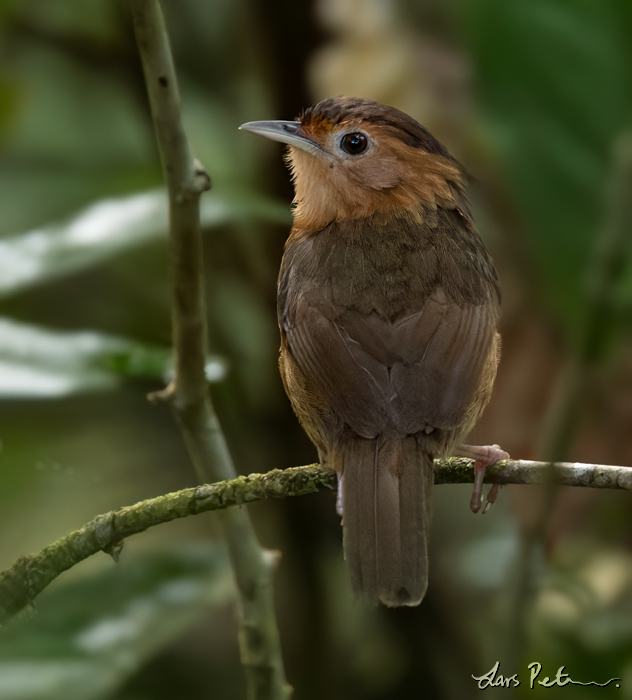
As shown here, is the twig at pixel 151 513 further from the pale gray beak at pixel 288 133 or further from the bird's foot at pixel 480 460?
the pale gray beak at pixel 288 133

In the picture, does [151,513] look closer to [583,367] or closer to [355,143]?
[583,367]

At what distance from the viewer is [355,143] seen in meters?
2.95

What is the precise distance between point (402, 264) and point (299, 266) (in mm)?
308

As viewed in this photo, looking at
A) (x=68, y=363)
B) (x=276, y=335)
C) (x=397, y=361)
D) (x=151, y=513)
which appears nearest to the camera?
(x=151, y=513)

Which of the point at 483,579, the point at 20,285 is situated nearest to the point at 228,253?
the point at 20,285

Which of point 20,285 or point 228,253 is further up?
point 228,253

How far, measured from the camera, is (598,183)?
2.95 meters

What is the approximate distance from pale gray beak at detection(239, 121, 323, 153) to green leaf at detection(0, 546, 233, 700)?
1.51 meters

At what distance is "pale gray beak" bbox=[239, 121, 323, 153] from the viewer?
290cm

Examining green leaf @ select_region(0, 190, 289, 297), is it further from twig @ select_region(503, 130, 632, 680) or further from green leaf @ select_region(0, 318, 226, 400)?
twig @ select_region(503, 130, 632, 680)

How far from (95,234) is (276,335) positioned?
1.21 metres

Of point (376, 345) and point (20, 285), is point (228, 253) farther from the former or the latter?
point (376, 345)

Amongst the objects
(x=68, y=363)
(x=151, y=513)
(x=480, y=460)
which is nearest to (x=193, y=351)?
(x=151, y=513)

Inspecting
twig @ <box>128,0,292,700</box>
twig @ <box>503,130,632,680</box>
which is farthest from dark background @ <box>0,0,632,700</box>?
twig @ <box>128,0,292,700</box>
